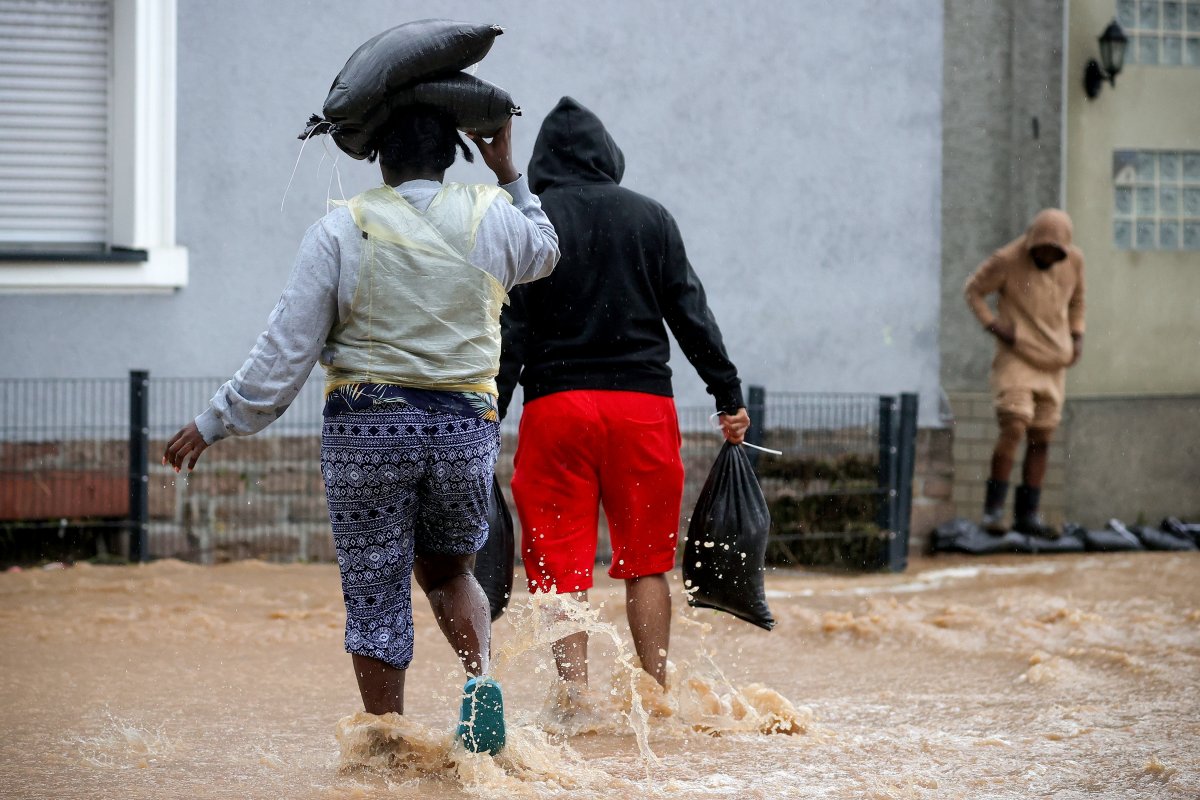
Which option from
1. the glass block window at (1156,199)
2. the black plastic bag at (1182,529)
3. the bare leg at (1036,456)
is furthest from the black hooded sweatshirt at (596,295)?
the glass block window at (1156,199)

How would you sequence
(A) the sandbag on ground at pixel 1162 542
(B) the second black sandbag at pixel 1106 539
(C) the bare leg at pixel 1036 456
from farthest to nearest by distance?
(A) the sandbag on ground at pixel 1162 542, (B) the second black sandbag at pixel 1106 539, (C) the bare leg at pixel 1036 456

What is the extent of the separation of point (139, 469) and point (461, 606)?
16.9ft

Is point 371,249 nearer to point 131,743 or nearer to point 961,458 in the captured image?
point 131,743

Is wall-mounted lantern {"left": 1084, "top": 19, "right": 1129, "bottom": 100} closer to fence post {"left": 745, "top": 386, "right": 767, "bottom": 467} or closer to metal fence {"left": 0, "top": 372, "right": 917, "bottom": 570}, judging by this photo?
metal fence {"left": 0, "top": 372, "right": 917, "bottom": 570}

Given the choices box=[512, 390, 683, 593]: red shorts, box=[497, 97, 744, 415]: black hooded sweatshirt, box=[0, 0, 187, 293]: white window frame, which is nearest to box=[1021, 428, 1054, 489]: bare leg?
box=[0, 0, 187, 293]: white window frame

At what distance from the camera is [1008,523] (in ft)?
35.9

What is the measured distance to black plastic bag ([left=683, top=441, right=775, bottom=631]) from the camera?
5.20 m

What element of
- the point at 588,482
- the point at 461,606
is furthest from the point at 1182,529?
the point at 461,606

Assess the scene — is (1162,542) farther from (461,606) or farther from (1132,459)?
(461,606)

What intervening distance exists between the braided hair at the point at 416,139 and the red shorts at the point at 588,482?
43.3 inches

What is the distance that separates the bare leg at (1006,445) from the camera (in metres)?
10.3

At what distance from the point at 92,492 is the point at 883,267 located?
543cm

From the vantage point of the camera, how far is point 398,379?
383 centimetres

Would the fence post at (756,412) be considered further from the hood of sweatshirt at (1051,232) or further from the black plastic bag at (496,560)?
the black plastic bag at (496,560)
